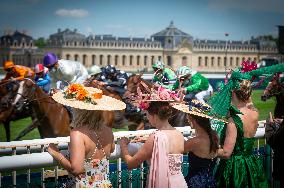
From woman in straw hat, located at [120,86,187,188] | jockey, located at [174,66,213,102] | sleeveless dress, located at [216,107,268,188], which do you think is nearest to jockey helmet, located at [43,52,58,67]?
jockey, located at [174,66,213,102]

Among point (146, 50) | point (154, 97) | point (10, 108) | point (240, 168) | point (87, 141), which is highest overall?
point (154, 97)

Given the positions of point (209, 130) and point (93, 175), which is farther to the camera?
point (209, 130)

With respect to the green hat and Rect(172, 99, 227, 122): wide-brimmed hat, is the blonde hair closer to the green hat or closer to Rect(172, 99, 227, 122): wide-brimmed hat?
Rect(172, 99, 227, 122): wide-brimmed hat

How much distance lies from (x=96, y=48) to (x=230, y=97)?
290 feet

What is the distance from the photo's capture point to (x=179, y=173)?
2.93 m

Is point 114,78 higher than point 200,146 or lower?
lower

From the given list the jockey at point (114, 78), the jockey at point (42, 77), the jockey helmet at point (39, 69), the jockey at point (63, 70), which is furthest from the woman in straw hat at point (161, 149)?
the jockey at point (114, 78)

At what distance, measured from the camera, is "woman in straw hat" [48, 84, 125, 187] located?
262 cm

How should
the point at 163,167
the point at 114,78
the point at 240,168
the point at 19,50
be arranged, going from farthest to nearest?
the point at 19,50
the point at 114,78
the point at 240,168
the point at 163,167

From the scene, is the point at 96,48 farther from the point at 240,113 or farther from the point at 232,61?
the point at 240,113

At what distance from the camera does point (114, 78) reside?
35.0 ft

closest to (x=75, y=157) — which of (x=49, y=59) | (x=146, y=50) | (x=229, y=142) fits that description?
(x=229, y=142)

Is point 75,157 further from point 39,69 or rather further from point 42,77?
point 42,77

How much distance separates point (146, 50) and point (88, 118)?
91.9 meters
